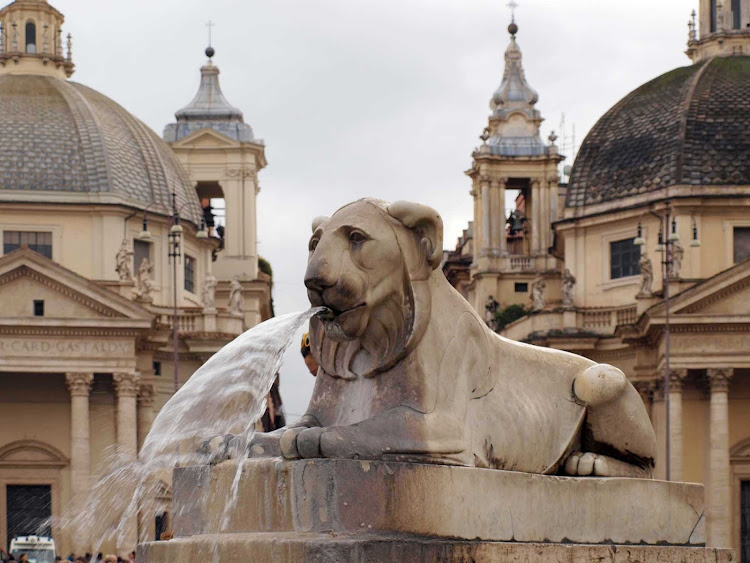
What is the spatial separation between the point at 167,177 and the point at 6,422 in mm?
13579

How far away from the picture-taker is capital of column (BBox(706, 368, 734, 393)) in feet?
247

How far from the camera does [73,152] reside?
85.4 metres

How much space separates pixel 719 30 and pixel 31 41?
81.9 feet

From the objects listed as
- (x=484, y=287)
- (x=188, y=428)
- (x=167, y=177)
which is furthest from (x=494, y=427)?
(x=484, y=287)

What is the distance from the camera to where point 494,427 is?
37.9ft

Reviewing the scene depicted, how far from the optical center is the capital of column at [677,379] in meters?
75.8

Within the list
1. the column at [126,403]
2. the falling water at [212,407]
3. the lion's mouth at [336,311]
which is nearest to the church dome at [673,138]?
the column at [126,403]

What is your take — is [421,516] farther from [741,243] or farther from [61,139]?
[61,139]

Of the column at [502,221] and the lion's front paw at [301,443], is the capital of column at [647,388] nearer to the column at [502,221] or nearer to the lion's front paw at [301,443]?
the column at [502,221]

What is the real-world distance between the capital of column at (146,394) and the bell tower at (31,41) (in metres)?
15.3

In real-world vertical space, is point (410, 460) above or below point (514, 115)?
below

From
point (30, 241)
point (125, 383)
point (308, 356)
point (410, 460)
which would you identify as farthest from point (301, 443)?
point (30, 241)

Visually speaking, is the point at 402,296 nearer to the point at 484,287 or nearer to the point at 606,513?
the point at 606,513

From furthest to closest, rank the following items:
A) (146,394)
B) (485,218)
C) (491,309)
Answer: (485,218)
(491,309)
(146,394)
